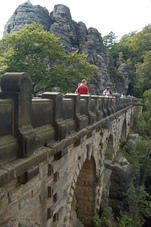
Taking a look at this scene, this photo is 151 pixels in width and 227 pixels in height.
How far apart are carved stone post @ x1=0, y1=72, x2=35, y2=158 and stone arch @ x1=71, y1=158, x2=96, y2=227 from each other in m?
6.40

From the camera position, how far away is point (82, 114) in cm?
586

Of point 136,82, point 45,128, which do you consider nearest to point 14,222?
point 45,128

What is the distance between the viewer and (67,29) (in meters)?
32.0

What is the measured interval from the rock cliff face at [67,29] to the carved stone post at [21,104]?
2659 cm

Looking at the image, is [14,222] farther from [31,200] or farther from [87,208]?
[87,208]

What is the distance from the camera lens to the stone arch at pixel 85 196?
9.13 metres

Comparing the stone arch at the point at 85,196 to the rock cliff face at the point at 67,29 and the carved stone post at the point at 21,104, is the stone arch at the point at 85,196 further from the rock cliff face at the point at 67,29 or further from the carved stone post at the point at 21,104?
the rock cliff face at the point at 67,29

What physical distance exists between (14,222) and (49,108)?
2.06 metres

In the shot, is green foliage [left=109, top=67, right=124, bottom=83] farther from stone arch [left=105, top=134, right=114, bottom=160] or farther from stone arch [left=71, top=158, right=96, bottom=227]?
stone arch [left=71, top=158, right=96, bottom=227]

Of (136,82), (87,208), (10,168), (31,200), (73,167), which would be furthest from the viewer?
(136,82)

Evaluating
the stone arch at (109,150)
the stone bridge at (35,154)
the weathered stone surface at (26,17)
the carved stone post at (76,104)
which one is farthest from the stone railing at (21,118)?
the weathered stone surface at (26,17)

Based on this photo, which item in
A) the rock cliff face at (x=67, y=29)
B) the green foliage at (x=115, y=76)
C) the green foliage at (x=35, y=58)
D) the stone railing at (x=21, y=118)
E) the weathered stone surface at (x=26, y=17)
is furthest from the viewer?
the green foliage at (x=115, y=76)

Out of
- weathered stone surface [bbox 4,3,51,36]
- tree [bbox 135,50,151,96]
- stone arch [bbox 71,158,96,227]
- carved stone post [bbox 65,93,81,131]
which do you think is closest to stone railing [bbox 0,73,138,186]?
carved stone post [bbox 65,93,81,131]

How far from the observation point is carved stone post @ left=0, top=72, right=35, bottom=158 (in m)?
2.56
